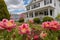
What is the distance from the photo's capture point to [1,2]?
12.5 m

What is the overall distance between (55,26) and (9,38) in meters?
0.53

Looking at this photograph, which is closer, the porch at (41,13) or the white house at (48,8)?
the white house at (48,8)

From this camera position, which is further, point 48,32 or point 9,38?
point 48,32

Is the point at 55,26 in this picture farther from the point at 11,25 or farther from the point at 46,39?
the point at 11,25

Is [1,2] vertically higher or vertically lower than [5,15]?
higher

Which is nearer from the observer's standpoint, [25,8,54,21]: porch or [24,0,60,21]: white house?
[24,0,60,21]: white house

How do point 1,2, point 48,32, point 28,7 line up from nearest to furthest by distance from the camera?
point 48,32, point 1,2, point 28,7

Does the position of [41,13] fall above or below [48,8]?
below

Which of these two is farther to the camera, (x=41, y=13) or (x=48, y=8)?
(x=41, y=13)

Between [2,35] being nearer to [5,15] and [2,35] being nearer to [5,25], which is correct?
[5,25]

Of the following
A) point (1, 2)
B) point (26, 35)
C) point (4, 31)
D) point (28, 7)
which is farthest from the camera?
point (28, 7)

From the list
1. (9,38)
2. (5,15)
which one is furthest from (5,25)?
(5,15)

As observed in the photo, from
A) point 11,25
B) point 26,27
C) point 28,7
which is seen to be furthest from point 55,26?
point 28,7

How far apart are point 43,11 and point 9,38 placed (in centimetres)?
2992
